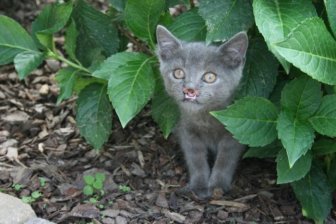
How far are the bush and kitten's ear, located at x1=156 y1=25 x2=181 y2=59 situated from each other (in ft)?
0.20

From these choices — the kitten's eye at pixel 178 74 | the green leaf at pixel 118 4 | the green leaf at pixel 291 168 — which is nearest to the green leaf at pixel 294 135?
the green leaf at pixel 291 168

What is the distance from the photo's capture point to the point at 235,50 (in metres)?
3.62

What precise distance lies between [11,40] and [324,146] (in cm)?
198

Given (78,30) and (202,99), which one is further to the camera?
(78,30)

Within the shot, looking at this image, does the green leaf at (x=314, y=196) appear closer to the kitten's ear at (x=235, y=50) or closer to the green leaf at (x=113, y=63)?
the kitten's ear at (x=235, y=50)

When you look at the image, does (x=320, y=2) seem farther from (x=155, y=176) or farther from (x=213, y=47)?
(x=155, y=176)

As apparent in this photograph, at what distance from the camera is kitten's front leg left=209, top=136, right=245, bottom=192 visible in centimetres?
409

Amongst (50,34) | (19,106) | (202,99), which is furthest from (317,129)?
(19,106)

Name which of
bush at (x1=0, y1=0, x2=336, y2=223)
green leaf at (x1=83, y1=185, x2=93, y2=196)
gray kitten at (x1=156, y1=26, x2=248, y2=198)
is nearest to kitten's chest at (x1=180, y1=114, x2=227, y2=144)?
gray kitten at (x1=156, y1=26, x2=248, y2=198)

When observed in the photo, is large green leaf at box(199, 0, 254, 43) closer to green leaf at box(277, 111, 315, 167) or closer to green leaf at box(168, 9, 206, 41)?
green leaf at box(168, 9, 206, 41)

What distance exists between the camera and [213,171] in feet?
13.7

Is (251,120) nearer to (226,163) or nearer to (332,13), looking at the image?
(332,13)

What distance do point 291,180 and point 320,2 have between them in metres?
1.09

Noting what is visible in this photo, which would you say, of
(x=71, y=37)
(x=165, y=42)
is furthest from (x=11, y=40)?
(x=165, y=42)
